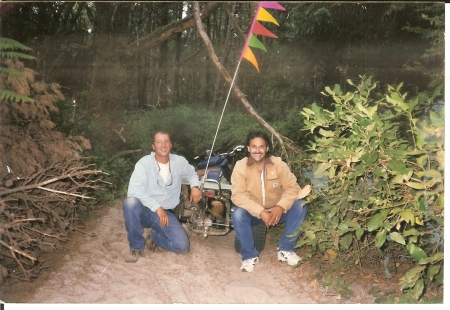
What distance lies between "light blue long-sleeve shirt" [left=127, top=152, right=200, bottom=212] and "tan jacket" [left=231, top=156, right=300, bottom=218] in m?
0.60

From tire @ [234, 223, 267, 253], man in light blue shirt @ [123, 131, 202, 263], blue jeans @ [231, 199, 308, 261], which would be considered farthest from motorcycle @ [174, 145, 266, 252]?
blue jeans @ [231, 199, 308, 261]

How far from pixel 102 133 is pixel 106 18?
1.54 m

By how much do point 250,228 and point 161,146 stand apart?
1.25 meters

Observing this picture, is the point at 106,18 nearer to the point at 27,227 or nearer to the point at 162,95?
the point at 27,227

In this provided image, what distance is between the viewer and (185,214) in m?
4.46

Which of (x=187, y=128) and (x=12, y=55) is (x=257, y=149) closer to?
(x=12, y=55)

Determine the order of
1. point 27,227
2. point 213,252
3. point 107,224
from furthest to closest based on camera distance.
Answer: point 107,224 → point 213,252 → point 27,227

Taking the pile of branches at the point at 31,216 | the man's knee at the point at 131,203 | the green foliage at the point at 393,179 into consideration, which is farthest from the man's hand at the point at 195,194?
the green foliage at the point at 393,179

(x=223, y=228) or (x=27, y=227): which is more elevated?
(x=27, y=227)

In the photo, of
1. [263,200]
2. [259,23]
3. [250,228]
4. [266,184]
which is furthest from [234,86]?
[250,228]

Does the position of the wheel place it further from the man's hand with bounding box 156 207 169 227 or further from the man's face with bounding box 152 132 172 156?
the man's face with bounding box 152 132 172 156

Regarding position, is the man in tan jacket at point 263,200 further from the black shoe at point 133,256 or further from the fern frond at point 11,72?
the fern frond at point 11,72

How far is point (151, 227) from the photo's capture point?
165 inches
